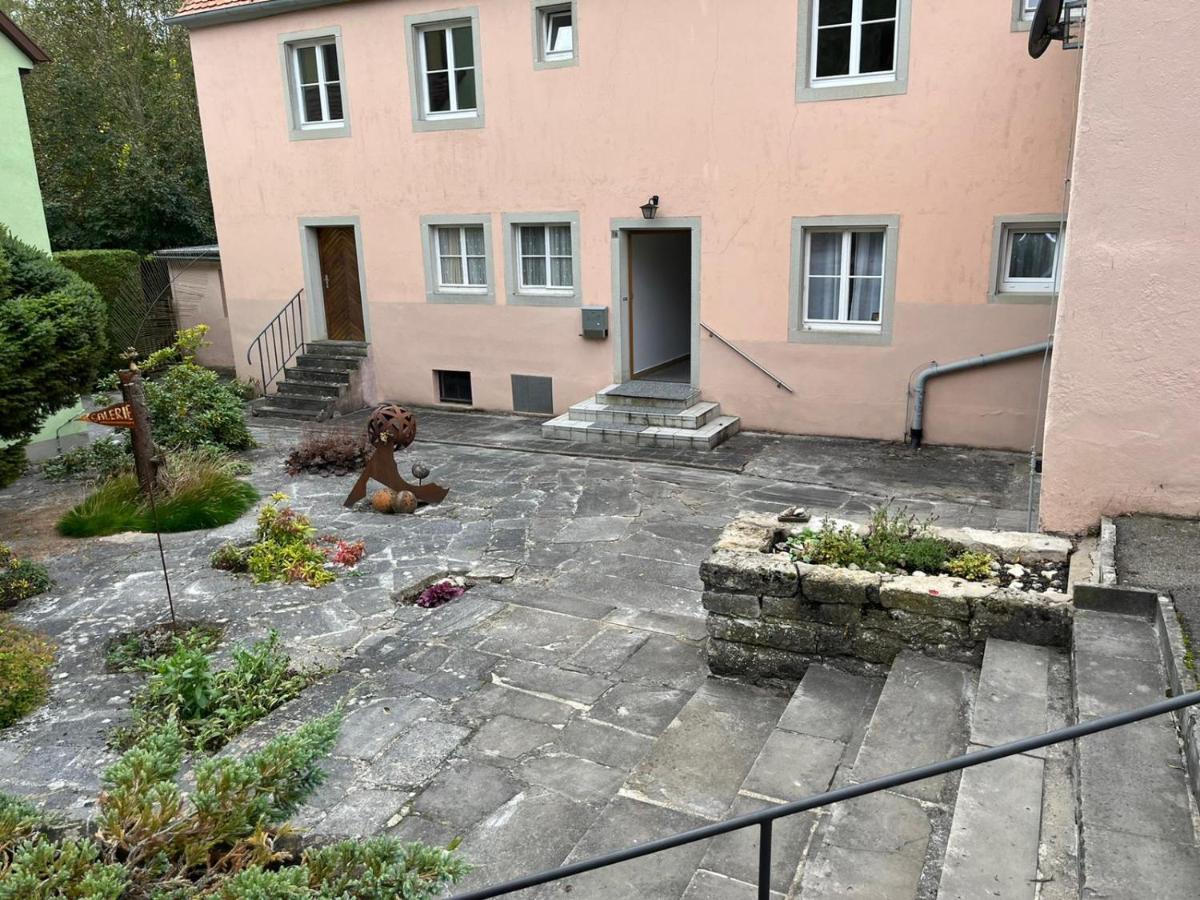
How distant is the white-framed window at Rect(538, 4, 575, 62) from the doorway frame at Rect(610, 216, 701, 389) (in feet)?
7.31

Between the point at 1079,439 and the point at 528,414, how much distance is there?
8.52 m

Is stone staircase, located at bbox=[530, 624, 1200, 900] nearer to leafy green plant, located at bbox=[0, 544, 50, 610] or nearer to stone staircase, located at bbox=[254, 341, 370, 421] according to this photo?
leafy green plant, located at bbox=[0, 544, 50, 610]

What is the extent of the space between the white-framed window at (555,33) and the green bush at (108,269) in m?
9.92

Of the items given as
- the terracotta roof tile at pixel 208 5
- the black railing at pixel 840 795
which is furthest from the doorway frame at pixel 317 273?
the black railing at pixel 840 795

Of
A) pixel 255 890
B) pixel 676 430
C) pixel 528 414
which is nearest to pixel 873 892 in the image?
pixel 255 890

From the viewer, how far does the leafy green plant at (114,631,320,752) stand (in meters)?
4.88

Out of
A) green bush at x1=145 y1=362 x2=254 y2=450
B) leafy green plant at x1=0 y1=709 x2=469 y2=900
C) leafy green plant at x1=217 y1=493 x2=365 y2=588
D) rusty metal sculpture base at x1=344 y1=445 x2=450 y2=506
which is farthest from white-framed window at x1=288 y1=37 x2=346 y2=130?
leafy green plant at x1=0 y1=709 x2=469 y2=900

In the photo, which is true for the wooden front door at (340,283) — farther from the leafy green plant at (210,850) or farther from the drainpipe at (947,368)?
the leafy green plant at (210,850)

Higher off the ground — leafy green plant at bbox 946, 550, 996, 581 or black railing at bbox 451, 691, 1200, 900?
black railing at bbox 451, 691, 1200, 900

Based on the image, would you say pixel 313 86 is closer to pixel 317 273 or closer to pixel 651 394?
pixel 317 273

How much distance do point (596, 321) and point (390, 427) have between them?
4.17 m

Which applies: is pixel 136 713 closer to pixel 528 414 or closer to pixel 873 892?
pixel 873 892

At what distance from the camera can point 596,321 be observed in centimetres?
1198

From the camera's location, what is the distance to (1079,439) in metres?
5.40
